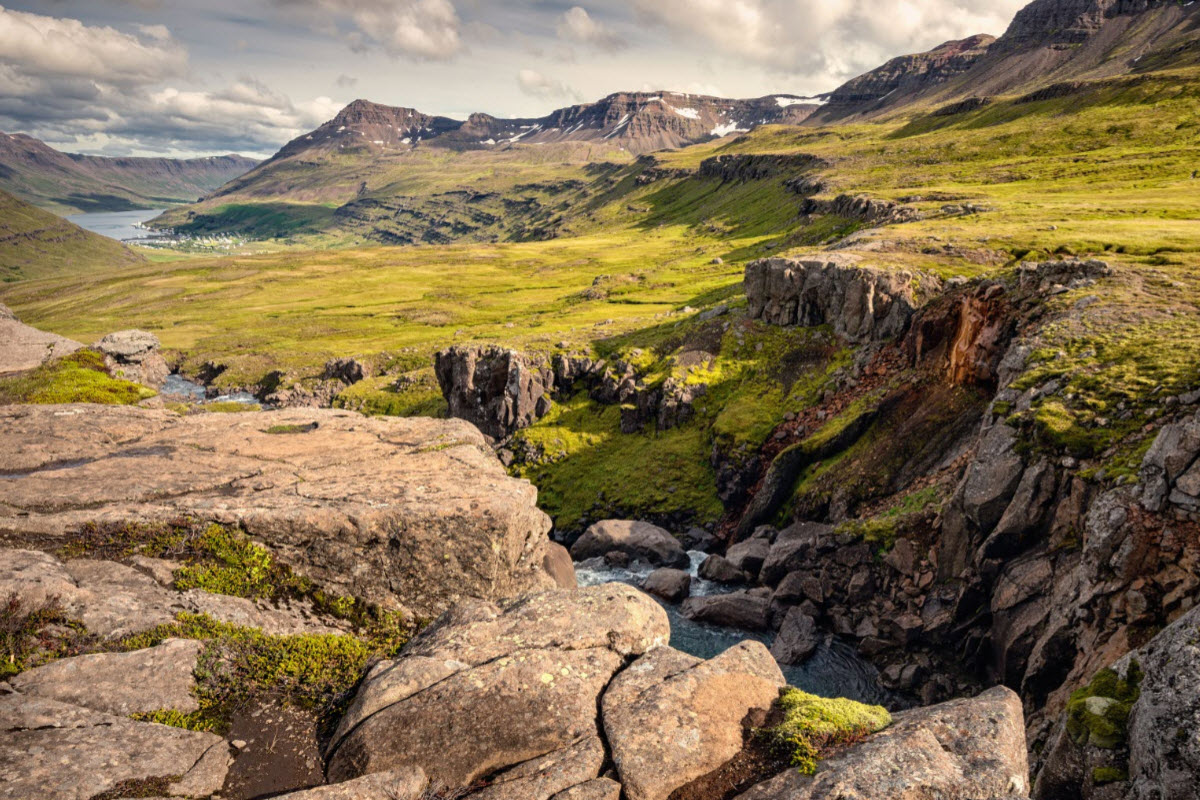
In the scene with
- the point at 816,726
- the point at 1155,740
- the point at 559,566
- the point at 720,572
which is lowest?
the point at 720,572

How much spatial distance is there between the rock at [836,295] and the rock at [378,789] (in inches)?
2111

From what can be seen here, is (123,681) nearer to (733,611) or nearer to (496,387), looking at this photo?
(733,611)

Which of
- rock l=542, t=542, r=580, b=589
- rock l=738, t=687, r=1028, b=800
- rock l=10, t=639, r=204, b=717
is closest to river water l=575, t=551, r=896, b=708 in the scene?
rock l=542, t=542, r=580, b=589

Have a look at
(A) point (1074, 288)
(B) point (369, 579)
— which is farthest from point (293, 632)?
(A) point (1074, 288)

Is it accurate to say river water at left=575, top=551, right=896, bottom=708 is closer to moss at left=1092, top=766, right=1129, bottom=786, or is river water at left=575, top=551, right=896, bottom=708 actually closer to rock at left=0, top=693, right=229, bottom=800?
moss at left=1092, top=766, right=1129, bottom=786

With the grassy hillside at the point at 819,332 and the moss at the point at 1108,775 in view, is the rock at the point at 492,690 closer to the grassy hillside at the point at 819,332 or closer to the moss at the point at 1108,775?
the moss at the point at 1108,775

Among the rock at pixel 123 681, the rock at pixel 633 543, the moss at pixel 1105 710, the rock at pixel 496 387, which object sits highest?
the rock at pixel 123 681

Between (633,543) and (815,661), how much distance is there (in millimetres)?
20178

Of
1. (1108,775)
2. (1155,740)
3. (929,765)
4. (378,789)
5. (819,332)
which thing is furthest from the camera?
(819,332)

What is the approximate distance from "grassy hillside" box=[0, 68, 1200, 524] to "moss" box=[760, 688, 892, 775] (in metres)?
20.6

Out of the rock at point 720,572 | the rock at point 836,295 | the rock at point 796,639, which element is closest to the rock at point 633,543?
the rock at point 720,572

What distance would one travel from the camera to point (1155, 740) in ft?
44.5

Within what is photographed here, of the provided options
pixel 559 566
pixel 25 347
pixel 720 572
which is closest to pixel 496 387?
pixel 720 572

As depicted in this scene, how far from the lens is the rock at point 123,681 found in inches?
507
